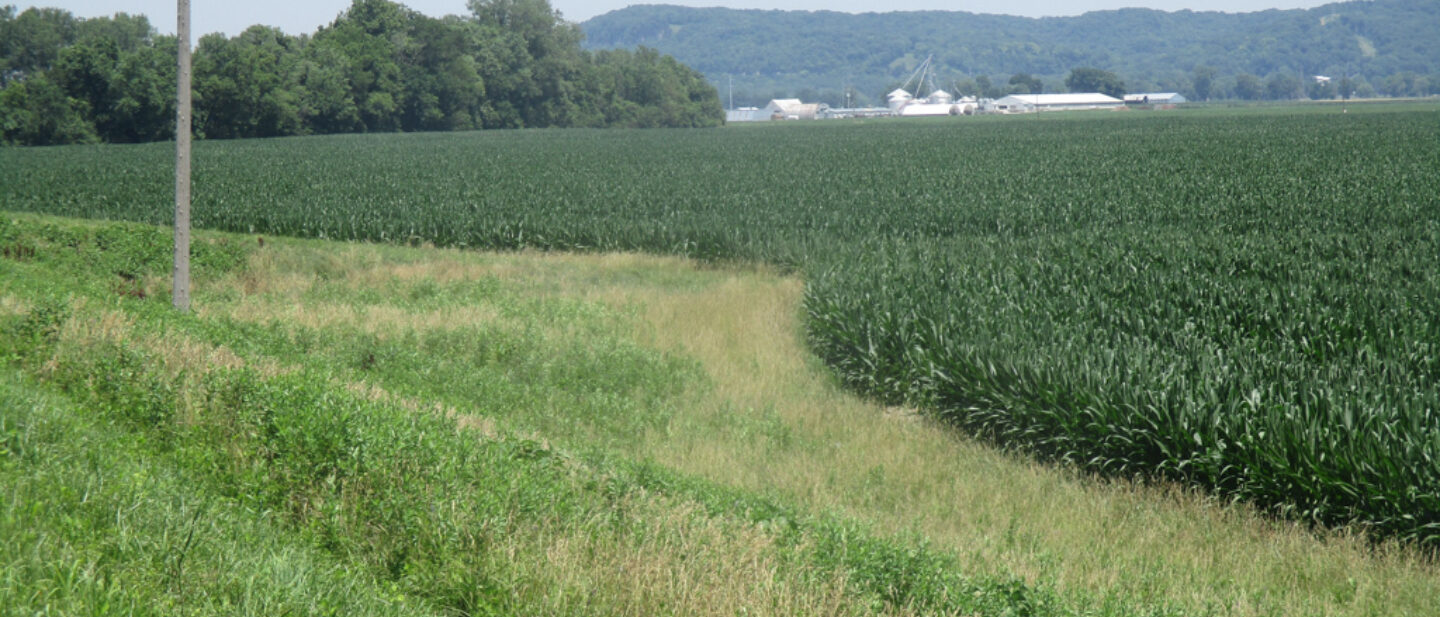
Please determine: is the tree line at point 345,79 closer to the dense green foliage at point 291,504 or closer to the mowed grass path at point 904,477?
the mowed grass path at point 904,477

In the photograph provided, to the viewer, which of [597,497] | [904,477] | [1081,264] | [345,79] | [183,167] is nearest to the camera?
[597,497]

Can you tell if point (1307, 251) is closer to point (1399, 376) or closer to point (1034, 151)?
point (1399, 376)

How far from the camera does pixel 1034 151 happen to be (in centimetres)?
5206

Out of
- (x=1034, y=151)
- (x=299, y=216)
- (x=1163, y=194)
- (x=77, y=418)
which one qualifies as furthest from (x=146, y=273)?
(x=1034, y=151)

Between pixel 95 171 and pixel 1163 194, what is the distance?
117 feet

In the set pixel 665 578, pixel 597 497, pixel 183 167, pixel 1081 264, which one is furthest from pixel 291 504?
pixel 1081 264

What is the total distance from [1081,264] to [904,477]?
7175 mm

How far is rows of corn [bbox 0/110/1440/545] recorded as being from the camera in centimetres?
858

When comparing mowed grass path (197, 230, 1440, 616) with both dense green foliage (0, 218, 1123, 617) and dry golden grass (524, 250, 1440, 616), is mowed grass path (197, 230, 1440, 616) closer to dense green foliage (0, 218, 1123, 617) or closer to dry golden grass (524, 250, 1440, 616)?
dry golden grass (524, 250, 1440, 616)

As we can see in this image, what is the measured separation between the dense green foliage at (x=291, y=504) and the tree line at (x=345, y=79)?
6852cm

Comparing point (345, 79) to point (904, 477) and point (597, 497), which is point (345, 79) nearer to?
point (904, 477)

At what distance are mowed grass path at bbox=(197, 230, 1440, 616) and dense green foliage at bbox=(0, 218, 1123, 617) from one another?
1256mm

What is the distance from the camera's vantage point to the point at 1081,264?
15734mm

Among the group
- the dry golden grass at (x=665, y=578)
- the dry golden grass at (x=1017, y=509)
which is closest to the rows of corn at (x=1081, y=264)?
the dry golden grass at (x=1017, y=509)
